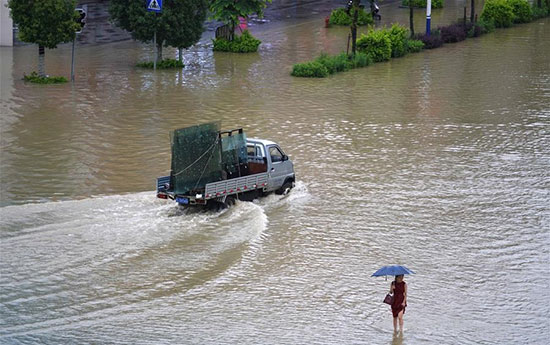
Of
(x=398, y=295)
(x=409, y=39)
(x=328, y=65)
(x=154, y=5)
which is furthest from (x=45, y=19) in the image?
(x=398, y=295)

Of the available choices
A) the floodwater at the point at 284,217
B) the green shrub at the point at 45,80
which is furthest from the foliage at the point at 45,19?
the floodwater at the point at 284,217

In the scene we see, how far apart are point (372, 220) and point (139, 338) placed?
25.6 feet

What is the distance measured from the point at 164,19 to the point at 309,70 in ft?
19.7

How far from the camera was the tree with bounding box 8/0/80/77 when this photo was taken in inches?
1281

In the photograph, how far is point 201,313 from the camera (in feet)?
50.8

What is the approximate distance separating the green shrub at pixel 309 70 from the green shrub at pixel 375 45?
4325 mm

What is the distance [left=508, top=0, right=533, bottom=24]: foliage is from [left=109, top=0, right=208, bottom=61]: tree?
24114 millimetres

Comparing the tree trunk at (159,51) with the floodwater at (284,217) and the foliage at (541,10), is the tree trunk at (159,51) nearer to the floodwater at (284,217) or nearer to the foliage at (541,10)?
the floodwater at (284,217)

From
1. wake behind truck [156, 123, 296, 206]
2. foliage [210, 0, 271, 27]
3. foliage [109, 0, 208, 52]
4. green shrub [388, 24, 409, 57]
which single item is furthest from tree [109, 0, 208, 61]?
wake behind truck [156, 123, 296, 206]

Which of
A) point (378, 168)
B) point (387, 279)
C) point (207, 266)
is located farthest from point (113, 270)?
point (378, 168)

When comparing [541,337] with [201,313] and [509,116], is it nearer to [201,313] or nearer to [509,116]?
[201,313]

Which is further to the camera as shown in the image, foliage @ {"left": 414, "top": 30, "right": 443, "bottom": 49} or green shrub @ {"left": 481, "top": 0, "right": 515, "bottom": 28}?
green shrub @ {"left": 481, "top": 0, "right": 515, "bottom": 28}

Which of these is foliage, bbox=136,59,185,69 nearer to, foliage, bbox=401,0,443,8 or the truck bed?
the truck bed

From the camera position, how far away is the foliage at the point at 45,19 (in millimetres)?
32531
